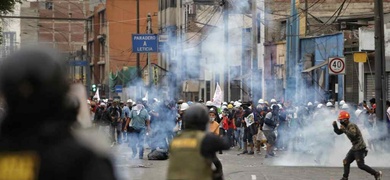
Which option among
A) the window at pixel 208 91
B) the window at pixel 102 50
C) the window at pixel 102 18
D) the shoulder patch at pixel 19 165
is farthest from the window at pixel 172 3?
the shoulder patch at pixel 19 165

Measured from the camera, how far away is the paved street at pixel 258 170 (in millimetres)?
19822

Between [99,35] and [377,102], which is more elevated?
[99,35]

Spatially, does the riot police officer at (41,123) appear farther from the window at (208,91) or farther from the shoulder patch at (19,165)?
the window at (208,91)

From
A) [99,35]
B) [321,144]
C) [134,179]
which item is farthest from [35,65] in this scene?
[99,35]

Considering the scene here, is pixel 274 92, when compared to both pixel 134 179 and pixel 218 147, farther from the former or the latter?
pixel 218 147

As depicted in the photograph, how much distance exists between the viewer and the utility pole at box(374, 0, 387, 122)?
81.3 ft

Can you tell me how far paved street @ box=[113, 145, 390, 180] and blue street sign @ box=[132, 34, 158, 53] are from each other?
19.5m

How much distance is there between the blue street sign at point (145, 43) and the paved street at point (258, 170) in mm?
19516

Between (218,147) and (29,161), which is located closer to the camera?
(29,161)

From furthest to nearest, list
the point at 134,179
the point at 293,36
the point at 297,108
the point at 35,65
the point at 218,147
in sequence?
1. the point at 293,36
2. the point at 297,108
3. the point at 134,179
4. the point at 218,147
5. the point at 35,65

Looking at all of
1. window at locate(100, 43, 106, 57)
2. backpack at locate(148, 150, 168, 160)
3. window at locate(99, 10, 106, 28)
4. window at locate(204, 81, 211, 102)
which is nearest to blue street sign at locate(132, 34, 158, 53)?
window at locate(204, 81, 211, 102)

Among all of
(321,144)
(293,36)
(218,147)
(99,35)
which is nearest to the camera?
(218,147)

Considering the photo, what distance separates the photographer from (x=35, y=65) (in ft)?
11.0

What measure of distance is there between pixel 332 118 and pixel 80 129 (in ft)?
72.7
